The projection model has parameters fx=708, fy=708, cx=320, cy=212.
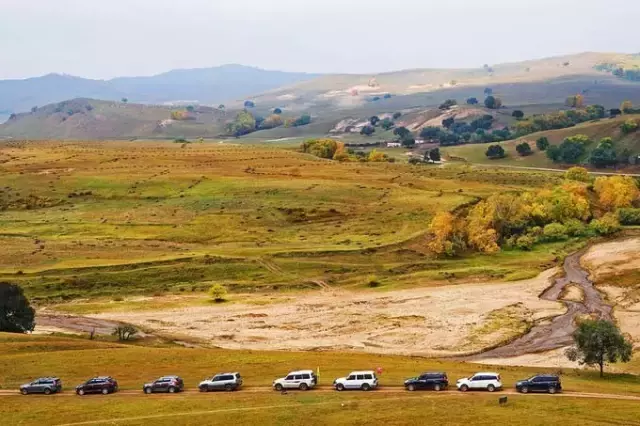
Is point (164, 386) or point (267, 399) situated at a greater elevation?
point (164, 386)

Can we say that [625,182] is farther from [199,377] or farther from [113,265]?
[199,377]

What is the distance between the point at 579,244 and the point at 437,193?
4101 centimetres

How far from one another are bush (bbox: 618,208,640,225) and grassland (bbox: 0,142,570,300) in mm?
21884

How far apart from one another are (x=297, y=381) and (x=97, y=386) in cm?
1506

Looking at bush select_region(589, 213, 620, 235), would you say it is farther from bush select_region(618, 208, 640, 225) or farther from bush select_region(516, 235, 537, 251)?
bush select_region(516, 235, 537, 251)

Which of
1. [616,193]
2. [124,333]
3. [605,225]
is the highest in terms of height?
[616,193]

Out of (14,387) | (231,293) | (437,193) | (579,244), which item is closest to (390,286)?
(231,293)

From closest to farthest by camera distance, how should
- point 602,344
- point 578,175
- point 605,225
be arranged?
point 602,344
point 605,225
point 578,175

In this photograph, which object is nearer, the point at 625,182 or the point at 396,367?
the point at 396,367

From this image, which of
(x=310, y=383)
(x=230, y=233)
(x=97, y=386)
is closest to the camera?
(x=310, y=383)

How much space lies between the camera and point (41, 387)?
53344 mm

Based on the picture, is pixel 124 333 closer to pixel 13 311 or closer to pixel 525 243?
pixel 13 311

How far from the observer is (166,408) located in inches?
1922

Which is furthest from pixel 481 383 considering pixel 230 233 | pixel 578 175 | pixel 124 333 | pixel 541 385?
pixel 578 175
